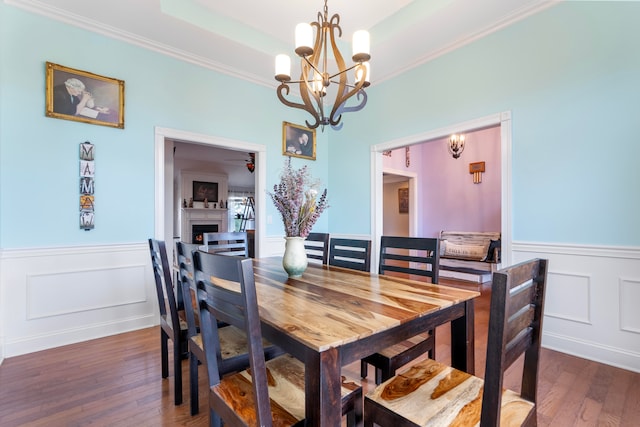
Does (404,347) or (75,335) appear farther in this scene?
(75,335)

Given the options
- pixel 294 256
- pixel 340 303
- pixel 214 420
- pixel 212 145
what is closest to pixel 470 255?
pixel 294 256

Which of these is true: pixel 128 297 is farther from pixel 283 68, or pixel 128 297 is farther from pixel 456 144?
pixel 456 144

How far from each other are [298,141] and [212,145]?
125cm

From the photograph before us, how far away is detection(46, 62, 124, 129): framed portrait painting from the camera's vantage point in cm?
250

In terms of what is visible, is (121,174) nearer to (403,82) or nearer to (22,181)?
(22,181)

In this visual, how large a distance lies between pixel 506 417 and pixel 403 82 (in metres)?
3.45

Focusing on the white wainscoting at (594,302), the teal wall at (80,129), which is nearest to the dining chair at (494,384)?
the white wainscoting at (594,302)

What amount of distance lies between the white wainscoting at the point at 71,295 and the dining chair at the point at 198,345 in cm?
170

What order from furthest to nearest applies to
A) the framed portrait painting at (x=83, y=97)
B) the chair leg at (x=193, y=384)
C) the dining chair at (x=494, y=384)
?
1. the framed portrait painting at (x=83, y=97)
2. the chair leg at (x=193, y=384)
3. the dining chair at (x=494, y=384)

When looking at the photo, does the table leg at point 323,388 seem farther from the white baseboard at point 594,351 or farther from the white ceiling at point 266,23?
the white ceiling at point 266,23

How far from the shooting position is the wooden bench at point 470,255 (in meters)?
4.87

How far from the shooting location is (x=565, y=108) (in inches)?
93.4

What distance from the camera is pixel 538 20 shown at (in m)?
2.51

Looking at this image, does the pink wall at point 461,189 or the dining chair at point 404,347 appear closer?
the dining chair at point 404,347
